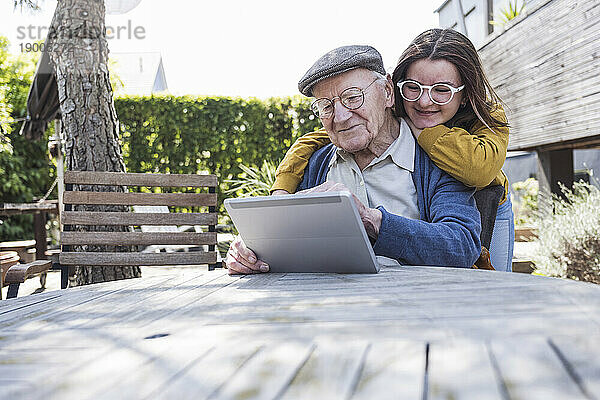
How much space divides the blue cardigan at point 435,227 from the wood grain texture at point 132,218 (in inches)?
57.2

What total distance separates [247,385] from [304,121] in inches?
297

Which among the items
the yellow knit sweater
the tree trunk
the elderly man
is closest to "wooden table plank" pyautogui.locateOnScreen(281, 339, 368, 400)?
the elderly man

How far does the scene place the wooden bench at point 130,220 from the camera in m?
2.76

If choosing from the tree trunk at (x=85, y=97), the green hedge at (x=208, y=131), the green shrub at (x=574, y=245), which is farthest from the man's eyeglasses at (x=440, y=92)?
the green hedge at (x=208, y=131)

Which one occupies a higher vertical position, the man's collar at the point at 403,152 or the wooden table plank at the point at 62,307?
the man's collar at the point at 403,152

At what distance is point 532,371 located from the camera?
0.53m

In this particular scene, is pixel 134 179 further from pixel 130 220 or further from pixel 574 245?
pixel 574 245

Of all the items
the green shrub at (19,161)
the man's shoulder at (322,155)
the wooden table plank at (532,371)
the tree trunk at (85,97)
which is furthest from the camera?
the green shrub at (19,161)

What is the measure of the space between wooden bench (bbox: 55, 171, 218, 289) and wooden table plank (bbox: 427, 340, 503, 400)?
7.38 ft

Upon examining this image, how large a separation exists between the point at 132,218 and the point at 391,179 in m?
1.55

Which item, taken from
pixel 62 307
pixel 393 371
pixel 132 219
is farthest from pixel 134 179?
pixel 393 371

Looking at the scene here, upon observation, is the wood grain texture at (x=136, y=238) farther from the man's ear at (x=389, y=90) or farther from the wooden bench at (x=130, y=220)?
the man's ear at (x=389, y=90)

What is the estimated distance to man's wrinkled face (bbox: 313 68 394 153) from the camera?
1911 mm

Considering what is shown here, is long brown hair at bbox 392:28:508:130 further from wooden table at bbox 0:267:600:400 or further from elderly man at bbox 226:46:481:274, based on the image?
wooden table at bbox 0:267:600:400
